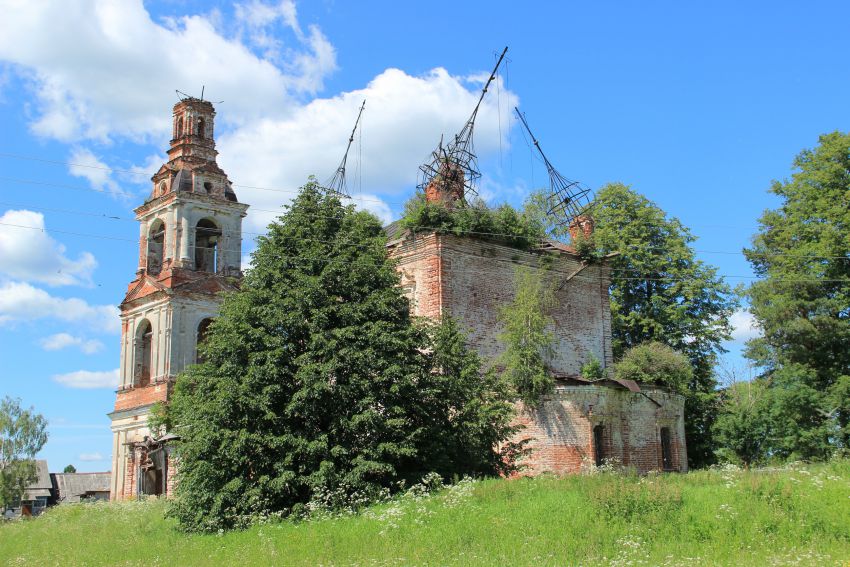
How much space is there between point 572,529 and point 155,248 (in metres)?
30.6

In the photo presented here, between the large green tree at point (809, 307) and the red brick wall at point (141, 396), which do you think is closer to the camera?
the large green tree at point (809, 307)

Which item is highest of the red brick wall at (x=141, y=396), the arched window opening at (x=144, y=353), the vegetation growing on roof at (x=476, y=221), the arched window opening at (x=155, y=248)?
the arched window opening at (x=155, y=248)

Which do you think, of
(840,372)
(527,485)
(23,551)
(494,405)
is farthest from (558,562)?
(840,372)

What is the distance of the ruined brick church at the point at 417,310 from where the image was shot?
81.5 feet

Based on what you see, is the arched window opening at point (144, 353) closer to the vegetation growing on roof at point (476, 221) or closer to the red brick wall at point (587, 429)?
the vegetation growing on roof at point (476, 221)

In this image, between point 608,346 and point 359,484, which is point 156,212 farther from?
point 359,484

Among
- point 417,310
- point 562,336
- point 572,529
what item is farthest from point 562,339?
point 572,529

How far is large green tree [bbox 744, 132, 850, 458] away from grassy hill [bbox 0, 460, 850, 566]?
13.8m

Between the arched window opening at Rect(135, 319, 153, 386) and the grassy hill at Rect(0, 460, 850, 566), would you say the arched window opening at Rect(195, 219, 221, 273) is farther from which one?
the grassy hill at Rect(0, 460, 850, 566)

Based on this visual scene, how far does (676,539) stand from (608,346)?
16650 millimetres

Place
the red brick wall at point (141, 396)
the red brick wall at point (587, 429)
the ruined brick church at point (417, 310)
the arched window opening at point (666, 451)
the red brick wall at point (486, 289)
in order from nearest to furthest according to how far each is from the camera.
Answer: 1. the red brick wall at point (587, 429)
2. the ruined brick church at point (417, 310)
3. the red brick wall at point (486, 289)
4. the arched window opening at point (666, 451)
5. the red brick wall at point (141, 396)

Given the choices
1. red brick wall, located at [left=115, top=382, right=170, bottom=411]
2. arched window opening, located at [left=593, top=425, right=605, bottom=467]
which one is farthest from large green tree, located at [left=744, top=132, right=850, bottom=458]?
red brick wall, located at [left=115, top=382, right=170, bottom=411]

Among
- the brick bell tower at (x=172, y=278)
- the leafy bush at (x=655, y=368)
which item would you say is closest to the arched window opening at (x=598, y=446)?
the leafy bush at (x=655, y=368)

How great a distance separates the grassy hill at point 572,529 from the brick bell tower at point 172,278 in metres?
19.7
